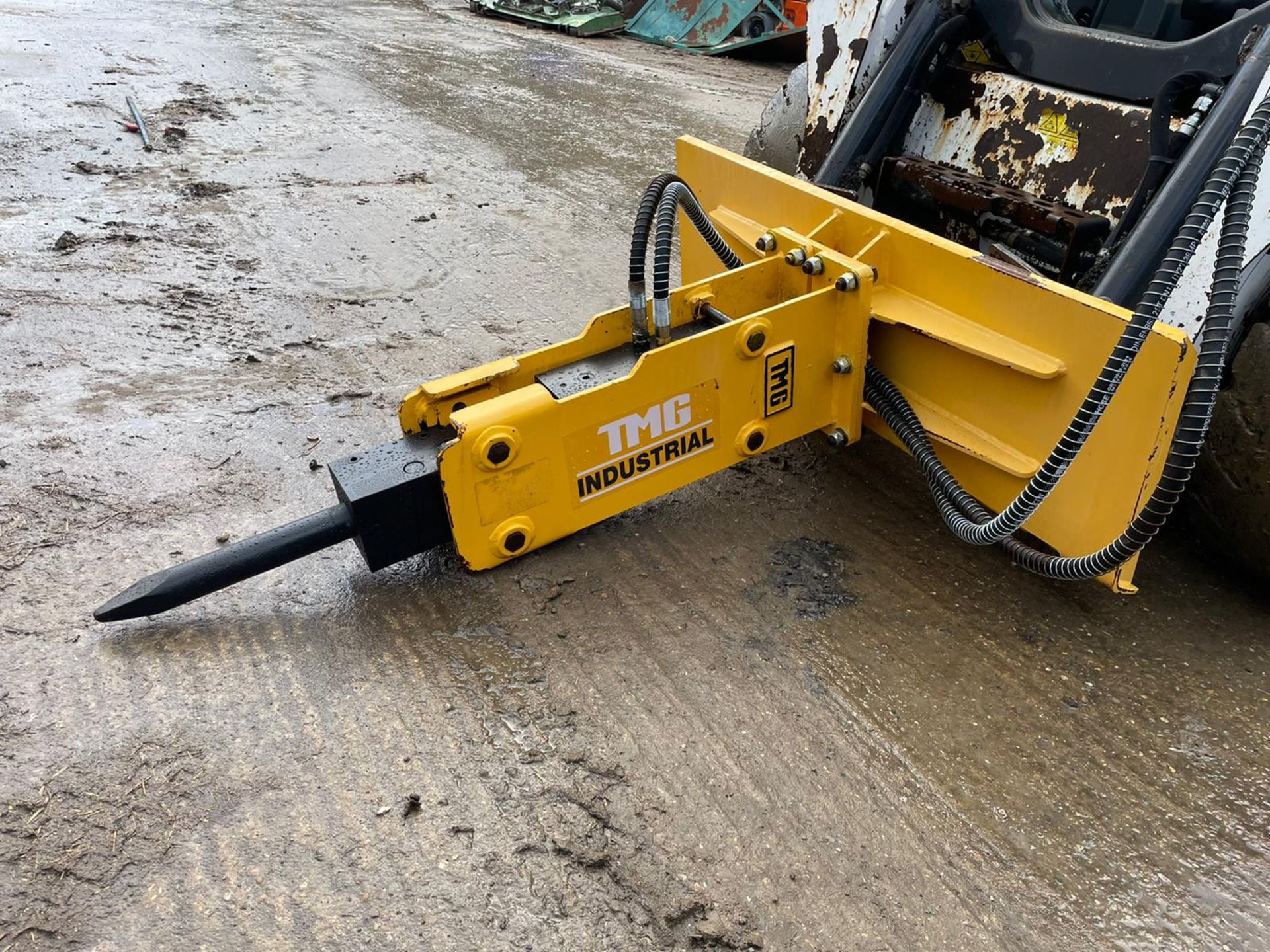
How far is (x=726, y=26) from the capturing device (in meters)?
9.45

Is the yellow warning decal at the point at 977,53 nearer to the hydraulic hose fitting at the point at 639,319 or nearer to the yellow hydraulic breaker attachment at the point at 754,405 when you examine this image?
the yellow hydraulic breaker attachment at the point at 754,405

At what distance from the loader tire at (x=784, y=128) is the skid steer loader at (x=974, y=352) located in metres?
1.26

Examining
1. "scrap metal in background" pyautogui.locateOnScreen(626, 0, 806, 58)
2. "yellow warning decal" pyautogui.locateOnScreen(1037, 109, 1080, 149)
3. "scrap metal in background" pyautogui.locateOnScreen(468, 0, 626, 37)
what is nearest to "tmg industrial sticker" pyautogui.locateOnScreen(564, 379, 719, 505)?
"yellow warning decal" pyautogui.locateOnScreen(1037, 109, 1080, 149)

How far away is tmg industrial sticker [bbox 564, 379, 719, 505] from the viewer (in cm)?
221

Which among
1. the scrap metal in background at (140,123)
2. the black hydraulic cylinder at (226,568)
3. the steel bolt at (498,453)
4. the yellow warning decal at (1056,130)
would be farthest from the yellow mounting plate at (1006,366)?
the scrap metal in background at (140,123)

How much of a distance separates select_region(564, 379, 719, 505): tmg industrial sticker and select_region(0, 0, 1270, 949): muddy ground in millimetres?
314

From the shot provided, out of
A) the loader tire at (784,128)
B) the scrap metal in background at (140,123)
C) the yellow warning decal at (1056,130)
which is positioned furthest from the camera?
the scrap metal in background at (140,123)

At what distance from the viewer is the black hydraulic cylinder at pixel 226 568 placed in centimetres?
218

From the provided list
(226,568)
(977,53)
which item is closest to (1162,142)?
(977,53)

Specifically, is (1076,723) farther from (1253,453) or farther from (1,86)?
(1,86)

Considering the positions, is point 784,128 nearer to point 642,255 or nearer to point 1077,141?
point 1077,141

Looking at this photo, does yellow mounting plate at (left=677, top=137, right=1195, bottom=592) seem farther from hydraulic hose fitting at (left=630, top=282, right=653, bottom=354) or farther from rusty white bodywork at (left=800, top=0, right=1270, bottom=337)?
hydraulic hose fitting at (left=630, top=282, right=653, bottom=354)

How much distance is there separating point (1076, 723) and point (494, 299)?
2946mm

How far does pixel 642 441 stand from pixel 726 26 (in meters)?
8.56
